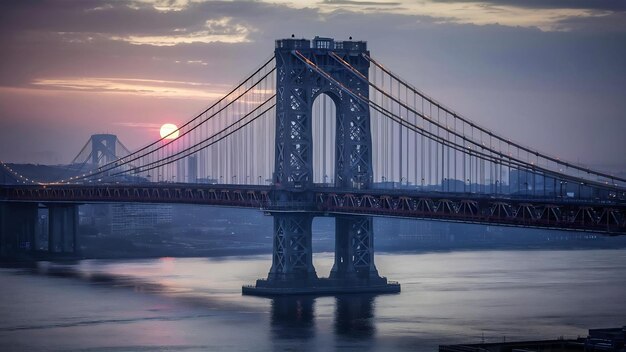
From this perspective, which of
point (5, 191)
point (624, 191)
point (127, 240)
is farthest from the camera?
point (127, 240)

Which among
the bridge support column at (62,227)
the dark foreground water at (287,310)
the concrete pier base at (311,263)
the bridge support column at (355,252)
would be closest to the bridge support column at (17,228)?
the bridge support column at (62,227)

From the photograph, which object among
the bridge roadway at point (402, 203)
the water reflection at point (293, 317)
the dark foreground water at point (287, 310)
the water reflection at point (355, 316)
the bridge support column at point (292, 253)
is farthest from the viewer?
the bridge support column at point (292, 253)

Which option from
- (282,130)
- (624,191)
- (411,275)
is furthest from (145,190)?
(624,191)

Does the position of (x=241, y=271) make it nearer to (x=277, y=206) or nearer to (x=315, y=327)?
(x=277, y=206)

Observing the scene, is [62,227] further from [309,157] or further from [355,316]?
[355,316]

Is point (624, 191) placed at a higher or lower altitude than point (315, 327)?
higher

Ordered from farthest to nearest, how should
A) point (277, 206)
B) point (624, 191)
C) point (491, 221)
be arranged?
point (277, 206)
point (491, 221)
point (624, 191)

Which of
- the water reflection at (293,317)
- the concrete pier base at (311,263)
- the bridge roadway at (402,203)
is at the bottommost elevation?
the water reflection at (293,317)

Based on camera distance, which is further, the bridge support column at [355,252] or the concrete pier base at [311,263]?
the bridge support column at [355,252]

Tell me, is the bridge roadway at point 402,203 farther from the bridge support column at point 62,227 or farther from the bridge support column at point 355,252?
the bridge support column at point 62,227
